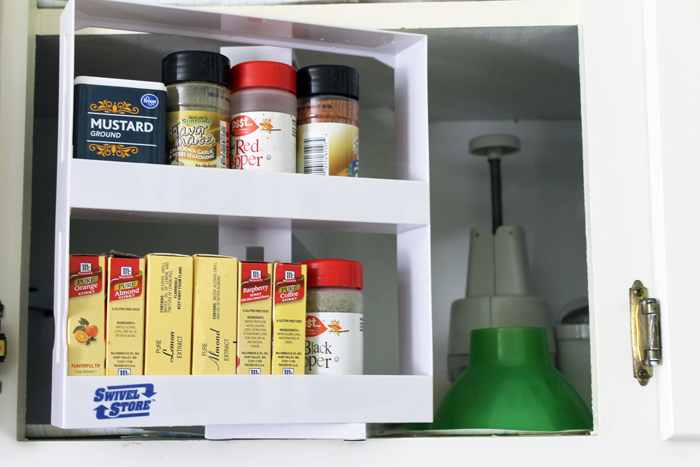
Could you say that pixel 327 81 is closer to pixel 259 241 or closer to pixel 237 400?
pixel 259 241

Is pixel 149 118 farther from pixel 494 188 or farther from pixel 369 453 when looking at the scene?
pixel 494 188

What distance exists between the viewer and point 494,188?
101 centimetres

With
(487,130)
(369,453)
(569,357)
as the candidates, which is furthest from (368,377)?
(487,130)

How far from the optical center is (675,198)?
0.63 metres

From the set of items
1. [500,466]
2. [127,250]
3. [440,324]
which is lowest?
[500,466]

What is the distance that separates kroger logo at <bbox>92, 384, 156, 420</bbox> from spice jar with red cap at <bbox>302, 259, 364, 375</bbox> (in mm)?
147

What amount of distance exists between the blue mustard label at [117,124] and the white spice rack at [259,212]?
13mm

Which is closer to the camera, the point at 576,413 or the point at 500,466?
the point at 500,466

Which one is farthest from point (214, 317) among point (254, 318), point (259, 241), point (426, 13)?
point (426, 13)

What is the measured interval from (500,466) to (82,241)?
2.05 feet

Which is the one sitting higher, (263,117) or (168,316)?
(263,117)

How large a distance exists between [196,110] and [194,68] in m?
0.04

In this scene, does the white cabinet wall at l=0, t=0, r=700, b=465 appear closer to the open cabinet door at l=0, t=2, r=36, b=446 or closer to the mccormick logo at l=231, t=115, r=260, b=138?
the open cabinet door at l=0, t=2, r=36, b=446

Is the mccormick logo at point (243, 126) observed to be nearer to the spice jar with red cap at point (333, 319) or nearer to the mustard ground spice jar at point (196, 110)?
the mustard ground spice jar at point (196, 110)
